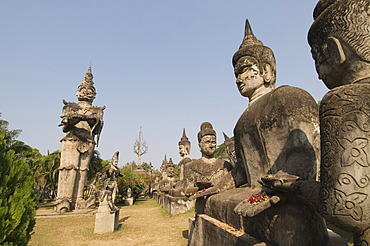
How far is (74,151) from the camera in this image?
1647 cm

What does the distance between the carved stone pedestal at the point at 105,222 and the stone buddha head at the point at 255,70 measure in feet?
24.7

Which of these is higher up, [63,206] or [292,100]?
[292,100]

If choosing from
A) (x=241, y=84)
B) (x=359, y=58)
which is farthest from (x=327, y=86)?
(x=241, y=84)

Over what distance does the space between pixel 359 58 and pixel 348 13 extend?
296mm

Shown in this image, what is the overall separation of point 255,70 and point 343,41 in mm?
1747

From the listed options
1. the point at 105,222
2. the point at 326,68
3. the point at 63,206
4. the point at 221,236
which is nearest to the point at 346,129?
the point at 326,68

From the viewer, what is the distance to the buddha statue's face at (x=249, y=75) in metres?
3.32

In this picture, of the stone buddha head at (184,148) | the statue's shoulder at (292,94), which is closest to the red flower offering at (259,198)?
the statue's shoulder at (292,94)

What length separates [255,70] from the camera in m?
3.32

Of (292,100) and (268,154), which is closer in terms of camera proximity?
(292,100)

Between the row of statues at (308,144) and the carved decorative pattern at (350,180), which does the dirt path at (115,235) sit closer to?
the row of statues at (308,144)

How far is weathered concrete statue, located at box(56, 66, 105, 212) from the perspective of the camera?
15664 mm

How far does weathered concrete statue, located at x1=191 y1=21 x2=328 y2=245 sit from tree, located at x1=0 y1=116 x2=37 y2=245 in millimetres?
2603

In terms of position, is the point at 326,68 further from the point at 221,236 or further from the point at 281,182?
the point at 221,236
